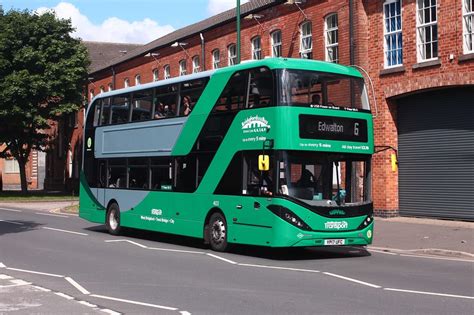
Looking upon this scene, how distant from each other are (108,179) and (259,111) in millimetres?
7523

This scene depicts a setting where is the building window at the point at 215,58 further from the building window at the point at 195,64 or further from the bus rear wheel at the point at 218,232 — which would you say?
the bus rear wheel at the point at 218,232

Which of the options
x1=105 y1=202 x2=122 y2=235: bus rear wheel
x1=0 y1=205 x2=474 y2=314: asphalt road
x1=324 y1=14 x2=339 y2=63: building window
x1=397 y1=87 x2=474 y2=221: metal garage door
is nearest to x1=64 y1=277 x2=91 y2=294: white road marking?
x1=0 y1=205 x2=474 y2=314: asphalt road

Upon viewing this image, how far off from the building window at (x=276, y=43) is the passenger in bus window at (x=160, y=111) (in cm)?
1242

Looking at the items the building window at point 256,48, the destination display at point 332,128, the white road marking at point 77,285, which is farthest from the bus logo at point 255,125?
the building window at point 256,48

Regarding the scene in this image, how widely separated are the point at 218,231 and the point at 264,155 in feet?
8.68

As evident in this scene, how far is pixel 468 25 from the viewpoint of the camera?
1909cm

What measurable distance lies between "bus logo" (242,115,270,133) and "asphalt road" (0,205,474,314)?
272 centimetres

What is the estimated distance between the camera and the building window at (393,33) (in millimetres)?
21531

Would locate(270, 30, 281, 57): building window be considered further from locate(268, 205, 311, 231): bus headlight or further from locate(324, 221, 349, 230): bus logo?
locate(268, 205, 311, 231): bus headlight

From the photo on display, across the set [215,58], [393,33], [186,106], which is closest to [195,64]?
[215,58]

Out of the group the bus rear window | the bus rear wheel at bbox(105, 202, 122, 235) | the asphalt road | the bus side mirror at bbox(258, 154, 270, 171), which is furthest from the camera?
the bus rear wheel at bbox(105, 202, 122, 235)

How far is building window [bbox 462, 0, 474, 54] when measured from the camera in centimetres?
1898

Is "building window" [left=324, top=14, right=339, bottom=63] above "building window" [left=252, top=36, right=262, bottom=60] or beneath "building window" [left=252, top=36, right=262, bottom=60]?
beneath

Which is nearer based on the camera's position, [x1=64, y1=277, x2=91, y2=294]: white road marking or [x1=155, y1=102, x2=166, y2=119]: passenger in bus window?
[x1=64, y1=277, x2=91, y2=294]: white road marking
